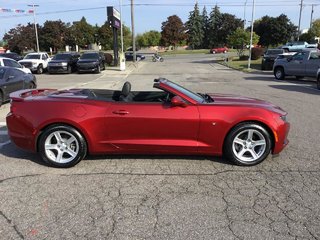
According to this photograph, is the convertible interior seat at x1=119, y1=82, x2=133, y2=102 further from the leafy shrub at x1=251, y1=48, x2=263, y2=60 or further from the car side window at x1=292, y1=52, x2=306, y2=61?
the leafy shrub at x1=251, y1=48, x2=263, y2=60

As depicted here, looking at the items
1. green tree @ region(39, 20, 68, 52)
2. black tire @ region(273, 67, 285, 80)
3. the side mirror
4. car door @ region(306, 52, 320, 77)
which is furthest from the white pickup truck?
green tree @ region(39, 20, 68, 52)

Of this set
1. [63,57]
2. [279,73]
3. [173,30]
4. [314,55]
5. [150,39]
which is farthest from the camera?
[150,39]

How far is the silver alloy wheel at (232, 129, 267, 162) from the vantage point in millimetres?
5219

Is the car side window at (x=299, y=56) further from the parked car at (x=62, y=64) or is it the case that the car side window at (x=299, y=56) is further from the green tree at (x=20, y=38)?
the green tree at (x=20, y=38)

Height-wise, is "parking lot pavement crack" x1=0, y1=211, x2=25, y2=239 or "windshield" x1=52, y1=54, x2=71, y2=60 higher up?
"windshield" x1=52, y1=54, x2=71, y2=60

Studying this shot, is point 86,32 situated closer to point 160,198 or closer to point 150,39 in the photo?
point 150,39

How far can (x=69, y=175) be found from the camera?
4.90 metres

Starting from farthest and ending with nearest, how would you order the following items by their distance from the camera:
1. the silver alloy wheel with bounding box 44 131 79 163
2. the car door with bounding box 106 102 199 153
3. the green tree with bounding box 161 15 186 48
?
the green tree with bounding box 161 15 186 48
the silver alloy wheel with bounding box 44 131 79 163
the car door with bounding box 106 102 199 153

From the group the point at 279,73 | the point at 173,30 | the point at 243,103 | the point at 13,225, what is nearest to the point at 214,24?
the point at 173,30

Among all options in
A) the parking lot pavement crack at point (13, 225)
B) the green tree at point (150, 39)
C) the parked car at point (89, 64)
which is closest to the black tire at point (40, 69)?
the parked car at point (89, 64)

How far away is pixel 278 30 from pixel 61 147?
70.1m

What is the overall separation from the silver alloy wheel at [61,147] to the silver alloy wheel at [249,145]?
7.96 ft

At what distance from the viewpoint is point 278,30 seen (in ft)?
224

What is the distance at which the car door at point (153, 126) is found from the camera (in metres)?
5.04
